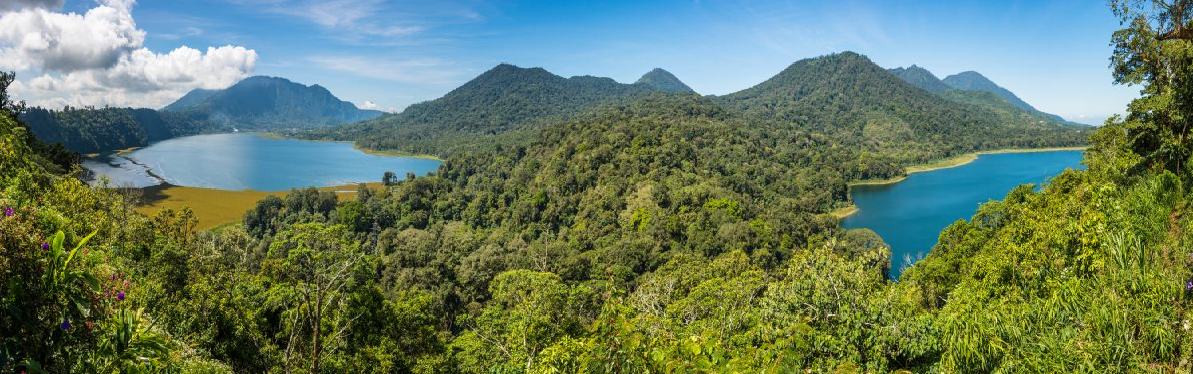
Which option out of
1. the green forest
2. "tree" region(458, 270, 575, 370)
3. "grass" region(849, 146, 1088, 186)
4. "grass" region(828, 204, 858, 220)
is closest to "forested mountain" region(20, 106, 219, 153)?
the green forest

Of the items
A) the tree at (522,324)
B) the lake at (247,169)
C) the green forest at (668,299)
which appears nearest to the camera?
the green forest at (668,299)

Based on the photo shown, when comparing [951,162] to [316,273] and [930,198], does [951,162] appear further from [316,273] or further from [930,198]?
[316,273]

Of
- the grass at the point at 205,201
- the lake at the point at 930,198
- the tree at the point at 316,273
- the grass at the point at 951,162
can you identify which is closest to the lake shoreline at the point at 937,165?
the grass at the point at 951,162

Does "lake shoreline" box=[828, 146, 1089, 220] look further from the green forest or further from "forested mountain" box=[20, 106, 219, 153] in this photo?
"forested mountain" box=[20, 106, 219, 153]

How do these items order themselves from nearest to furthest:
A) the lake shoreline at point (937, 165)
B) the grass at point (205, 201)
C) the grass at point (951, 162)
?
the grass at point (205, 201) → the lake shoreline at point (937, 165) → the grass at point (951, 162)

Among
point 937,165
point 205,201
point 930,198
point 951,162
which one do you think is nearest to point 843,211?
point 930,198

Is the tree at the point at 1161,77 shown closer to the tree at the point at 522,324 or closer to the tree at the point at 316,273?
the tree at the point at 522,324
